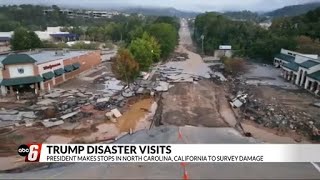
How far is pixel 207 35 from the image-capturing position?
27.7m

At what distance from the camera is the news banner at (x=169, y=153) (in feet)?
19.0

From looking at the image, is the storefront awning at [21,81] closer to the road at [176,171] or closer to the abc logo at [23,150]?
the abc logo at [23,150]

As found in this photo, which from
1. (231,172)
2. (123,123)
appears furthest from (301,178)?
(123,123)

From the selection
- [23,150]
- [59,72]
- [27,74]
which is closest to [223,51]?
[59,72]

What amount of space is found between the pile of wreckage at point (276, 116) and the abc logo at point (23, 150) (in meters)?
6.92

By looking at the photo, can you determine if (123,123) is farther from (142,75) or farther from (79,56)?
(79,56)

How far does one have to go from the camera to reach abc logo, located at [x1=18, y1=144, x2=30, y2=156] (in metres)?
6.86

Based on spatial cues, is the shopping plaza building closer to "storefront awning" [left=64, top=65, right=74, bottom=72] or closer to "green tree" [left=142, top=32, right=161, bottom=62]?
"storefront awning" [left=64, top=65, right=74, bottom=72]

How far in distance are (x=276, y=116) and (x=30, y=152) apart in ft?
25.2

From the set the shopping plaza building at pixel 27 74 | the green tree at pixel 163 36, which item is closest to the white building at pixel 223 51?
the green tree at pixel 163 36

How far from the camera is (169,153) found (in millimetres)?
5953

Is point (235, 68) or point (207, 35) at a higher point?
point (207, 35)

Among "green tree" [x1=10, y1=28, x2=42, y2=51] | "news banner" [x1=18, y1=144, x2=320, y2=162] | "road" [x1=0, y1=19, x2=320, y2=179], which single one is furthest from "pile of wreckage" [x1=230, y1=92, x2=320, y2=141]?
"green tree" [x1=10, y1=28, x2=42, y2=51]

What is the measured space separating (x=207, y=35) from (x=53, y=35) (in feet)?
64.6
